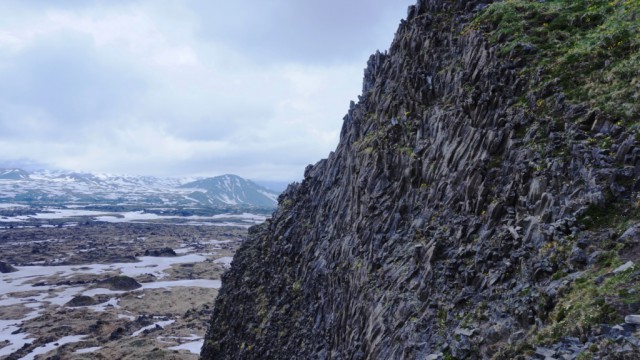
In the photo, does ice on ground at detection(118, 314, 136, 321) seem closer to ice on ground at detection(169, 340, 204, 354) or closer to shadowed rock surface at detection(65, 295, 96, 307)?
shadowed rock surface at detection(65, 295, 96, 307)

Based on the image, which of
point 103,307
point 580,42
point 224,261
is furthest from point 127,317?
point 580,42

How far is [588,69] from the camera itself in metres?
21.4

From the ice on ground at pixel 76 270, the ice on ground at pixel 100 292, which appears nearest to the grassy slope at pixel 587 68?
the ice on ground at pixel 100 292

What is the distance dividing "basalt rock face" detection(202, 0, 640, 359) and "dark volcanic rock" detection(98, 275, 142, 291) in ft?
347

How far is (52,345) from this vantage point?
81.1 metres

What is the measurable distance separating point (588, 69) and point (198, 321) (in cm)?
9281

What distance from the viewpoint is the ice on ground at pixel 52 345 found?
249ft

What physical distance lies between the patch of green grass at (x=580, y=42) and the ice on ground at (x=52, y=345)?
90.8 meters

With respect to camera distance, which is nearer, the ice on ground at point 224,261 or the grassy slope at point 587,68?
the grassy slope at point 587,68

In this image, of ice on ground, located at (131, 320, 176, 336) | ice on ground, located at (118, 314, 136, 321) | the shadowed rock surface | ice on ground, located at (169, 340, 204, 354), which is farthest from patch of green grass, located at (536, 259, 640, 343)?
the shadowed rock surface

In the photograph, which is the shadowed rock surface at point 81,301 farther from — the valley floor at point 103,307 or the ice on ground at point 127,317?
the ice on ground at point 127,317

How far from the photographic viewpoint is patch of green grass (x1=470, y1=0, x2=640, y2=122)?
1933 centimetres

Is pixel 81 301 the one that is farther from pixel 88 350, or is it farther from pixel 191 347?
pixel 191 347

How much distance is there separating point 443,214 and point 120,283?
136 meters
